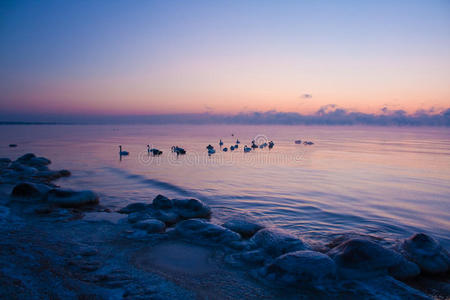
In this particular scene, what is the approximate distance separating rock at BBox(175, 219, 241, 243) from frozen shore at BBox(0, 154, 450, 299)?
26mm

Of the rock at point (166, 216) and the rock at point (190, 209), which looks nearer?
the rock at point (166, 216)

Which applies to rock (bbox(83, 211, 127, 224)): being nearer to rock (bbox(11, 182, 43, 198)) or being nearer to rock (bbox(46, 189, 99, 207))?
rock (bbox(46, 189, 99, 207))

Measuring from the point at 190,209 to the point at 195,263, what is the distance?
334 centimetres

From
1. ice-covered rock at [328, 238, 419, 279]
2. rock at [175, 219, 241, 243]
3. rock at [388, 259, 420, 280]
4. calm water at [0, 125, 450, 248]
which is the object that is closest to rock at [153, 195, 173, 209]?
calm water at [0, 125, 450, 248]

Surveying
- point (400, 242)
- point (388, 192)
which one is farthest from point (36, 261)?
point (388, 192)

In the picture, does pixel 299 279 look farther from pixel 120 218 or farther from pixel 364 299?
pixel 120 218

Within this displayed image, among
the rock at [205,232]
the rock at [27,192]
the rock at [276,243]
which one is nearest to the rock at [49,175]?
the rock at [27,192]

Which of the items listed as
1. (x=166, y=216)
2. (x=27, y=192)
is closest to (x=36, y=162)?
(x=27, y=192)

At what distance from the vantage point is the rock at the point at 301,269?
5.04 m

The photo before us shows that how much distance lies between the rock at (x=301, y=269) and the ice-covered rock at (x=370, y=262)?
39 cm

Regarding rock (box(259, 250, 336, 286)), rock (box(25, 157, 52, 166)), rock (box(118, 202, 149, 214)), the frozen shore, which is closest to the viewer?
the frozen shore

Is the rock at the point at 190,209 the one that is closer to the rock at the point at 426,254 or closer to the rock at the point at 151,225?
the rock at the point at 151,225

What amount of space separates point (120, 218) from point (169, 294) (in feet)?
14.8

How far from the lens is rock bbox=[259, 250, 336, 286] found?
198 inches
